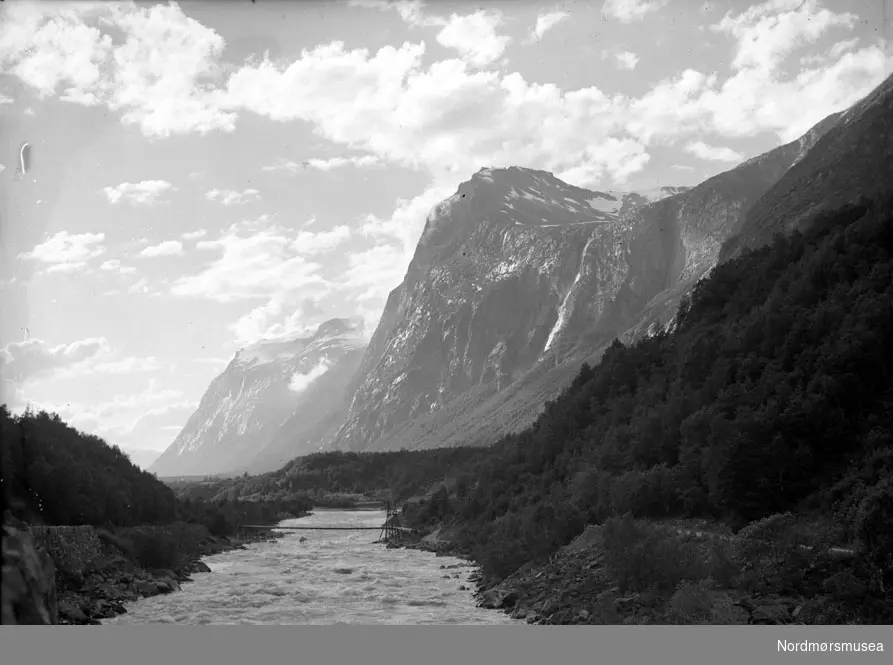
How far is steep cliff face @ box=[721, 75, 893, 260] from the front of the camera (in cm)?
6325

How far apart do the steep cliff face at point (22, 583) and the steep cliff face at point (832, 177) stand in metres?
50.2

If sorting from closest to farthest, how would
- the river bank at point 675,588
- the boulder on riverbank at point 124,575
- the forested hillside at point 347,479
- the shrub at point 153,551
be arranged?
the river bank at point 675,588 → the boulder on riverbank at point 124,575 → the shrub at point 153,551 → the forested hillside at point 347,479

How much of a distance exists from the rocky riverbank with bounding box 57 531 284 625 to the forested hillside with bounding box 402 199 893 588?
51.5 feet

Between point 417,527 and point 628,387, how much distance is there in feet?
92.4

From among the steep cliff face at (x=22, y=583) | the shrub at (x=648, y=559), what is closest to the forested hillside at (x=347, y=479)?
the shrub at (x=648, y=559)

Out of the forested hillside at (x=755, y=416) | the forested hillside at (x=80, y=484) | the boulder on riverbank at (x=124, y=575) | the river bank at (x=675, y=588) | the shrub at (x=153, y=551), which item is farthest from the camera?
the shrub at (x=153, y=551)

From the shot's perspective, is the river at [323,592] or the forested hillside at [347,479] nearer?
the river at [323,592]

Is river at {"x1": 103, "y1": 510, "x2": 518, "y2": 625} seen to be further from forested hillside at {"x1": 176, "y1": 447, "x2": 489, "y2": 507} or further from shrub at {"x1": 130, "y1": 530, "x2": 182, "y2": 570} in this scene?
forested hillside at {"x1": 176, "y1": 447, "x2": 489, "y2": 507}

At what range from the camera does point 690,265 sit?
654 ft

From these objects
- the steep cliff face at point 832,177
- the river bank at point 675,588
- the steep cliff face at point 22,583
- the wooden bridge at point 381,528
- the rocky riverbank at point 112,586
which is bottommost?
the wooden bridge at point 381,528

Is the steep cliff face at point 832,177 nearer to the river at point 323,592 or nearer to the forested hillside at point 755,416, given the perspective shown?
the forested hillside at point 755,416

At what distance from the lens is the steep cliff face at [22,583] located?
10.8 meters

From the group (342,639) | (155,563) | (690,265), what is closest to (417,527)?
(155,563)

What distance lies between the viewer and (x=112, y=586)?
38156mm
